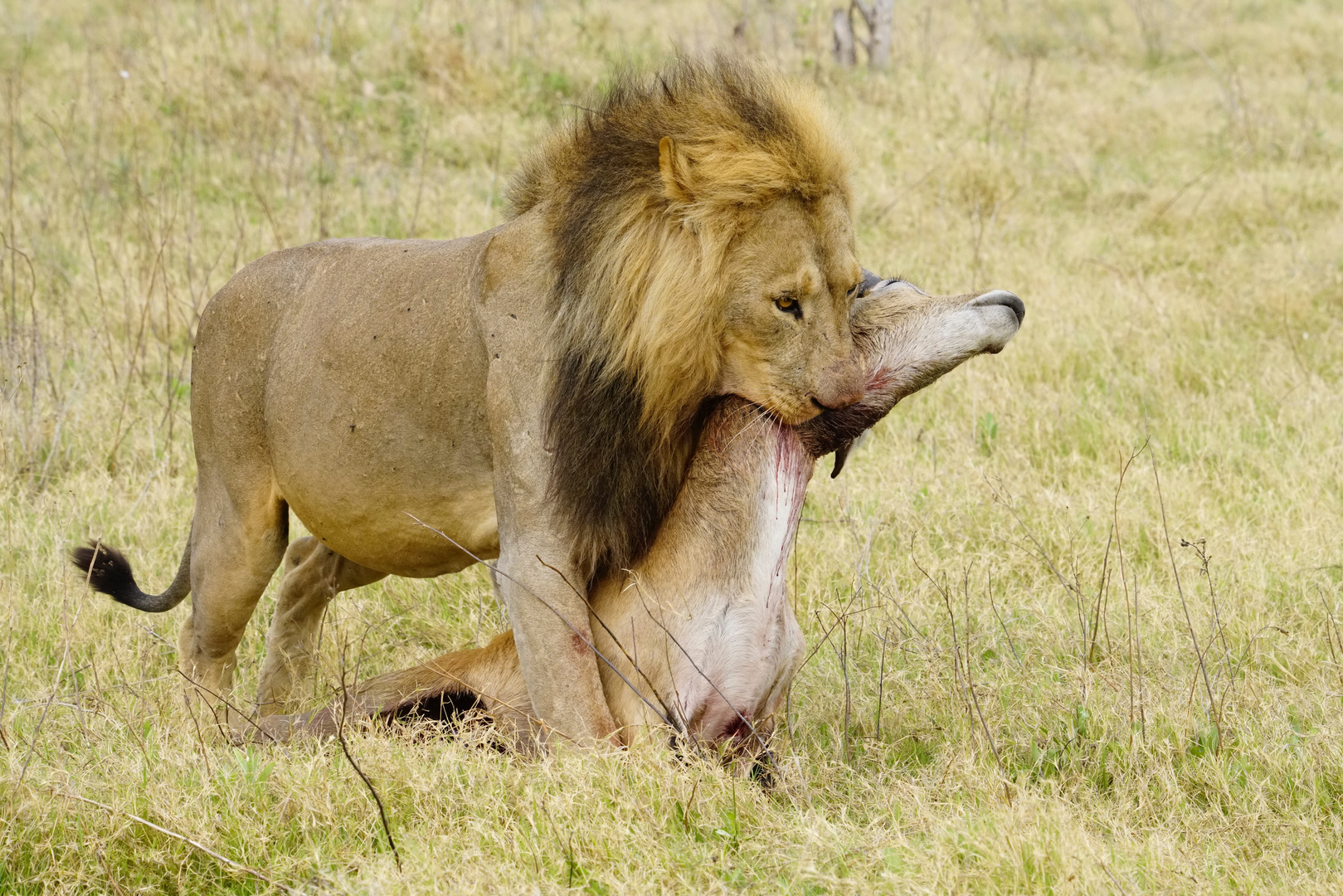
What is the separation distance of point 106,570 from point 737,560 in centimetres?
190

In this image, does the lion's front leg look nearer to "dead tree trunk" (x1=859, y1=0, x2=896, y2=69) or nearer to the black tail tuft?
the black tail tuft

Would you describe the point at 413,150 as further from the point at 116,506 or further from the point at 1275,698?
the point at 1275,698

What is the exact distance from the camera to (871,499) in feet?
16.8

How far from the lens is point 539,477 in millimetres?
3020

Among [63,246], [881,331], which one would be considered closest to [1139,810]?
[881,331]

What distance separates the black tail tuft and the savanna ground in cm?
24

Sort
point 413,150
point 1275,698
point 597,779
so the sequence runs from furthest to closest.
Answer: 1. point 413,150
2. point 1275,698
3. point 597,779

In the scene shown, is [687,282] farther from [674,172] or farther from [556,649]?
[556,649]

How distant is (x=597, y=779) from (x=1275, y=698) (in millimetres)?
1726

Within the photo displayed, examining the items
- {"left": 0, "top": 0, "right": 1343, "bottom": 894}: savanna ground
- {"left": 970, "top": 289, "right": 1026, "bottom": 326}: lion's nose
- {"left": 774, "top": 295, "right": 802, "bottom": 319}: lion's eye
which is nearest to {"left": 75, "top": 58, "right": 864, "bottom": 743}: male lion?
{"left": 774, "top": 295, "right": 802, "bottom": 319}: lion's eye

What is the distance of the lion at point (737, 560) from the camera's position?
9.89 feet

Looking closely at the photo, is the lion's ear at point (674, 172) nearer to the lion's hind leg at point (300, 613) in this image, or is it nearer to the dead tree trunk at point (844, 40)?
the lion's hind leg at point (300, 613)

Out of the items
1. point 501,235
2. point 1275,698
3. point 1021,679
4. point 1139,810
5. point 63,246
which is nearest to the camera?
point 1139,810

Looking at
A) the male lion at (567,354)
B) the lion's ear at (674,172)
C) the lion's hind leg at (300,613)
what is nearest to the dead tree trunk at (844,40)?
the lion's hind leg at (300,613)
